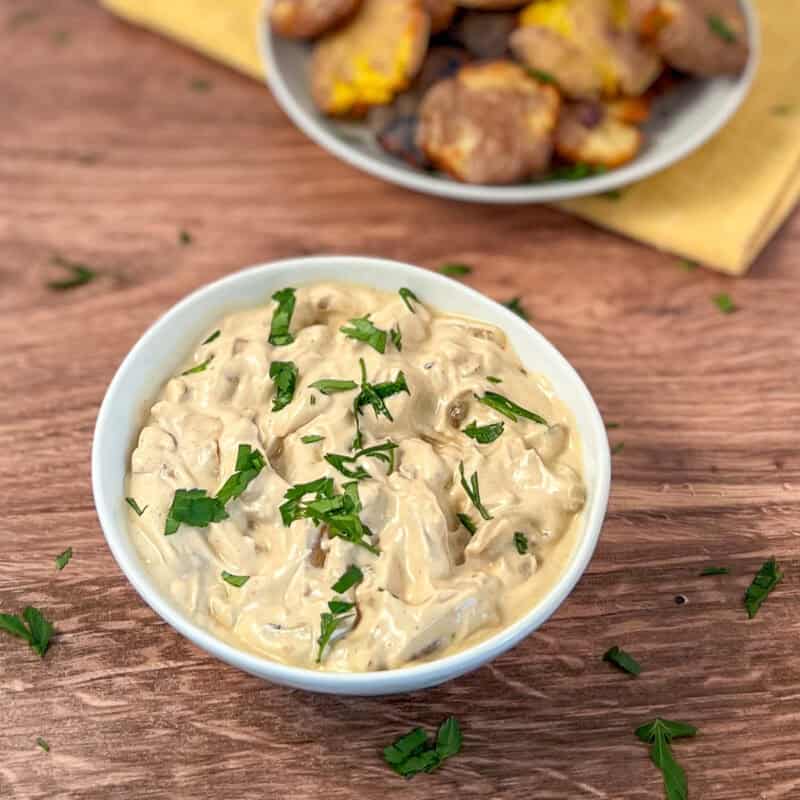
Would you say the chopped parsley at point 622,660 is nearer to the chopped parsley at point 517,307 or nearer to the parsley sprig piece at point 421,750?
the parsley sprig piece at point 421,750

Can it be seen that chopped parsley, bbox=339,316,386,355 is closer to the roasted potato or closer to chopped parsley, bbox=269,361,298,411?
chopped parsley, bbox=269,361,298,411

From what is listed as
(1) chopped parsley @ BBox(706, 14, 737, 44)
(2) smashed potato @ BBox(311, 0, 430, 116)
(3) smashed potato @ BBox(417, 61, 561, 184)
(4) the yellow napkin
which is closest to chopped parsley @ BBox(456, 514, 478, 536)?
(3) smashed potato @ BBox(417, 61, 561, 184)

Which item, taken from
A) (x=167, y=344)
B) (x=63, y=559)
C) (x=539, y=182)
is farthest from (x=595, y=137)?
(x=63, y=559)

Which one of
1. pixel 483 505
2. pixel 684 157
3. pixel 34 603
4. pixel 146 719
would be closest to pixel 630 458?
pixel 483 505

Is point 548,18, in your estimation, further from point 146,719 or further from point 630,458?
point 146,719

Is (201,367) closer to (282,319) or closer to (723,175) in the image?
(282,319)

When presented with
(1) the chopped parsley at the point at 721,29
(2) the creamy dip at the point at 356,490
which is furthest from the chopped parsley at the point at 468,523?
(1) the chopped parsley at the point at 721,29
